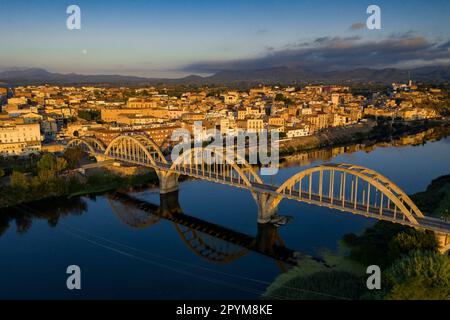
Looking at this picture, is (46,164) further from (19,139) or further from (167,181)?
(167,181)

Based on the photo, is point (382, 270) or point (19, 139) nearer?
point (382, 270)

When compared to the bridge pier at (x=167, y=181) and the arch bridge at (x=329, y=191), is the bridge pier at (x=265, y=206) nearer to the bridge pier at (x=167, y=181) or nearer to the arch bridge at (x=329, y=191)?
the arch bridge at (x=329, y=191)

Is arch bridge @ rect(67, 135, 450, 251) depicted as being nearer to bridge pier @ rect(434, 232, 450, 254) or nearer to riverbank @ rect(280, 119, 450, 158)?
bridge pier @ rect(434, 232, 450, 254)

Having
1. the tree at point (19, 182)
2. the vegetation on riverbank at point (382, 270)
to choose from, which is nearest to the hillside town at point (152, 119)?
the tree at point (19, 182)

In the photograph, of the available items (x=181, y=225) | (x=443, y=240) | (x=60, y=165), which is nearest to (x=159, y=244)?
(x=181, y=225)

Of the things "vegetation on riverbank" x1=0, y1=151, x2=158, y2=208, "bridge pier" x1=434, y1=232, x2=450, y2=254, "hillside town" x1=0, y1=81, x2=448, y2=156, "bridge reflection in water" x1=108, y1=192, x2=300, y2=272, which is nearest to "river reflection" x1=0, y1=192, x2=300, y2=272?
"bridge reflection in water" x1=108, y1=192, x2=300, y2=272

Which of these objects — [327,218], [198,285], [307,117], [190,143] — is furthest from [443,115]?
[198,285]
